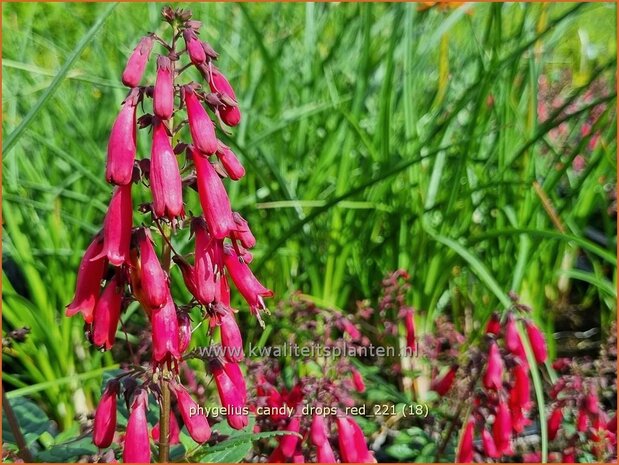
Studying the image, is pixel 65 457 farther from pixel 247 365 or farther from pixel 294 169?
pixel 294 169

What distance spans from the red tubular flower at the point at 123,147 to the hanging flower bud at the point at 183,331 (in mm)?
208

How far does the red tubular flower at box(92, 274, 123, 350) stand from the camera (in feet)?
2.99

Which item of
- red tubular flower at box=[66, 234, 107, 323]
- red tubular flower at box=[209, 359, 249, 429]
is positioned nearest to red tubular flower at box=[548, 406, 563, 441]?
red tubular flower at box=[209, 359, 249, 429]

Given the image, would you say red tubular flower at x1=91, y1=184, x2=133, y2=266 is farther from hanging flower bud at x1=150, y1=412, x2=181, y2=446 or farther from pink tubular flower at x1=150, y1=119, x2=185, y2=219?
hanging flower bud at x1=150, y1=412, x2=181, y2=446

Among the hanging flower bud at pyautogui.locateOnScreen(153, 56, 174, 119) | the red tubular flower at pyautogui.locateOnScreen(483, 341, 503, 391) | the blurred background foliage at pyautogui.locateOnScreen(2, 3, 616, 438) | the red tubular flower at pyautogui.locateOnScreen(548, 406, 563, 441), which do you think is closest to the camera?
the hanging flower bud at pyautogui.locateOnScreen(153, 56, 174, 119)

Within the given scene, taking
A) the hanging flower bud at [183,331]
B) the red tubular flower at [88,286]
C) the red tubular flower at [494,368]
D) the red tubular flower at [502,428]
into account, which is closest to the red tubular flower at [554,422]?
the red tubular flower at [502,428]

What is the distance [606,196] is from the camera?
2111 mm

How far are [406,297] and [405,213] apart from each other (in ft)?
0.76

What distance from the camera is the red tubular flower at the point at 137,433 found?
3.05ft

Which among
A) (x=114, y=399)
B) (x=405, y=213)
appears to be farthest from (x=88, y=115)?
(x=114, y=399)

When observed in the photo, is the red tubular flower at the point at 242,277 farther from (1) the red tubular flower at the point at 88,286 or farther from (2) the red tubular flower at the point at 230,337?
(1) the red tubular flower at the point at 88,286

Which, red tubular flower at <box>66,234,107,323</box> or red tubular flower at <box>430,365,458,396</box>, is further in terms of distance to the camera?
red tubular flower at <box>430,365,458,396</box>

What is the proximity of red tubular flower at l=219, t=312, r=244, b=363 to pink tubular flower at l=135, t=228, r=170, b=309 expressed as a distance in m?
0.11

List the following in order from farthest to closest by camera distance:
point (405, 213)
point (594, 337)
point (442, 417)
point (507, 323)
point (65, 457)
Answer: point (594, 337) < point (405, 213) < point (442, 417) < point (507, 323) < point (65, 457)
